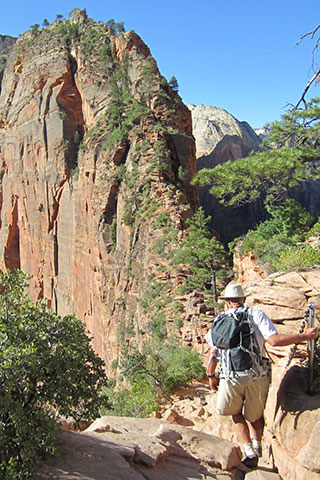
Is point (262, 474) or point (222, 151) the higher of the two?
point (222, 151)

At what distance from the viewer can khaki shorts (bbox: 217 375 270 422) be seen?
4559mm

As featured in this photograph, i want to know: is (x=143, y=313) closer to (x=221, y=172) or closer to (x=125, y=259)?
(x=125, y=259)

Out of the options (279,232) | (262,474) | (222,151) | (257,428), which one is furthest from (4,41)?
(262,474)

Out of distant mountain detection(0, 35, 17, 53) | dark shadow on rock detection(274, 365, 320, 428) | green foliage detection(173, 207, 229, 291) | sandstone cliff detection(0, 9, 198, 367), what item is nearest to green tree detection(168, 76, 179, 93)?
sandstone cliff detection(0, 9, 198, 367)

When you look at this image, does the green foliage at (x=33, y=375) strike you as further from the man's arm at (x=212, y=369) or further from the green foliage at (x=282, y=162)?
the green foliage at (x=282, y=162)

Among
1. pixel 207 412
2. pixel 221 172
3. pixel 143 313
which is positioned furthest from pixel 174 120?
pixel 207 412

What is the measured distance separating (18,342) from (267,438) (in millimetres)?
3584

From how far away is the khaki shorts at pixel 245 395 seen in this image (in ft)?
15.0

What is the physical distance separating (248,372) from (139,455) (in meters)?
1.58

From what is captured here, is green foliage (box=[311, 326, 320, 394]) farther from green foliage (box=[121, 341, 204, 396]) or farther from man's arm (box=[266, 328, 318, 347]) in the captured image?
green foliage (box=[121, 341, 204, 396])

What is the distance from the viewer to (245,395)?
4637mm

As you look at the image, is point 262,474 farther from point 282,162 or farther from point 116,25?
point 116,25

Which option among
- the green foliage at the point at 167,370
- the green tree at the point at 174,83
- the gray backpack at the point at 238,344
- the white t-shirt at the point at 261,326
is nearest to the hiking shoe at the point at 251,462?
the gray backpack at the point at 238,344

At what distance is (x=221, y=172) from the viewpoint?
11828mm
